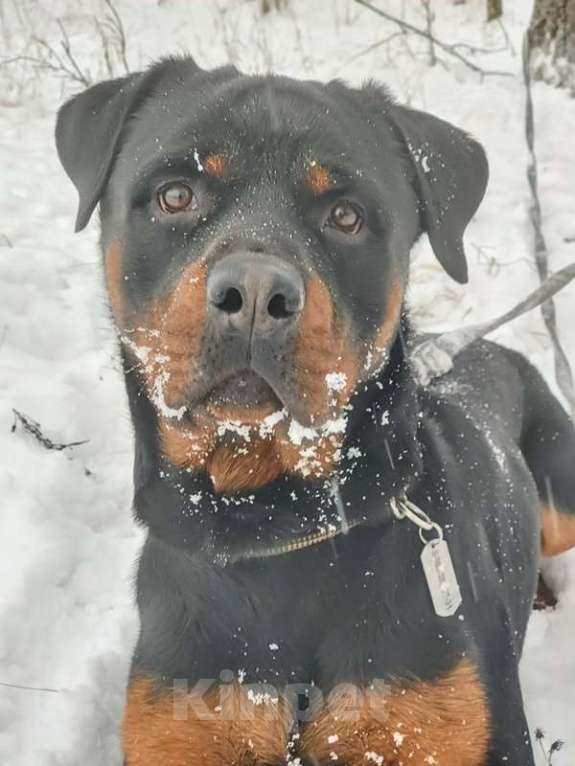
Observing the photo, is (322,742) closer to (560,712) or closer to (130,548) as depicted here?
(560,712)

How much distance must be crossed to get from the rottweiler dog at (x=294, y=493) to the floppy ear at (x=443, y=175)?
0.01 metres

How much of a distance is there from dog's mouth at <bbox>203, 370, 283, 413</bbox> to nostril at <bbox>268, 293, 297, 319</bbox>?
133 mm

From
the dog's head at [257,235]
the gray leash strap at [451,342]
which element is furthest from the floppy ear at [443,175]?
the gray leash strap at [451,342]

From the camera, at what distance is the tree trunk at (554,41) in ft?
19.4

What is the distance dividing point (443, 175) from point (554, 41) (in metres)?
4.43

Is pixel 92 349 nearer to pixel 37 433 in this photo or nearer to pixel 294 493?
pixel 37 433

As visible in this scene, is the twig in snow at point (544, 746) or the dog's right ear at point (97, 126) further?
the twig in snow at point (544, 746)

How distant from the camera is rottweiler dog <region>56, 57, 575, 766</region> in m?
1.99

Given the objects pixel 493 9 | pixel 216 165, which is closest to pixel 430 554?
pixel 216 165

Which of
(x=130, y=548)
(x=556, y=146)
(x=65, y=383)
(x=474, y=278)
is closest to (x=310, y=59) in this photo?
(x=556, y=146)

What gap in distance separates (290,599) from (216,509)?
258 millimetres

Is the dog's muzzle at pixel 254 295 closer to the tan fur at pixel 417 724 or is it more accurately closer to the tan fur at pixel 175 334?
the tan fur at pixel 175 334

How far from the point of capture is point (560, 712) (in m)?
2.73

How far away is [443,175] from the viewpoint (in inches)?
88.0
